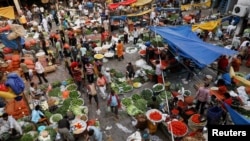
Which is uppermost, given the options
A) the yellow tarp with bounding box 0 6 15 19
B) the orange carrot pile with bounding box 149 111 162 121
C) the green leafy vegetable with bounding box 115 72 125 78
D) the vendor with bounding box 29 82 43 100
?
the yellow tarp with bounding box 0 6 15 19

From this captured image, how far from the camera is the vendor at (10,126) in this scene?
28.8ft

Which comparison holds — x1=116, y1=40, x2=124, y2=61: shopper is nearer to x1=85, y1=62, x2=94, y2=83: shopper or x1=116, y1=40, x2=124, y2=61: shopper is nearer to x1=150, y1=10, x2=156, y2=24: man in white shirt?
x1=85, y1=62, x2=94, y2=83: shopper

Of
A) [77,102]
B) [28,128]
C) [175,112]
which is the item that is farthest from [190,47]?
[28,128]

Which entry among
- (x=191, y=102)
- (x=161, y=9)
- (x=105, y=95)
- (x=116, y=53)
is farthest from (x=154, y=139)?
(x=161, y=9)

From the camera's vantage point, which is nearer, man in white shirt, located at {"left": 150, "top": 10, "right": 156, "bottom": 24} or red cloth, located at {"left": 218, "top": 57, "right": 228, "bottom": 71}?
red cloth, located at {"left": 218, "top": 57, "right": 228, "bottom": 71}

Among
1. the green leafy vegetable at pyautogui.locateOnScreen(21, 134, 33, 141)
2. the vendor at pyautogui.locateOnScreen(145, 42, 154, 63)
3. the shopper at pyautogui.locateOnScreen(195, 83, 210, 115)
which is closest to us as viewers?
the green leafy vegetable at pyautogui.locateOnScreen(21, 134, 33, 141)

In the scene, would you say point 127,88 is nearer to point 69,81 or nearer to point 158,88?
point 158,88

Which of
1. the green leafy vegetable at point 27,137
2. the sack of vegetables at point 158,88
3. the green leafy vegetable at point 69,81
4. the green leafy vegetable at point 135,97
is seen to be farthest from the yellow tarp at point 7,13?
the sack of vegetables at point 158,88

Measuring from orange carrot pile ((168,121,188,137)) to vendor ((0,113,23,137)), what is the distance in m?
6.01

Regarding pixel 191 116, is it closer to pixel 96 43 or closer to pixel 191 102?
pixel 191 102

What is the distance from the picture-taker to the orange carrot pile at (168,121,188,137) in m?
8.29

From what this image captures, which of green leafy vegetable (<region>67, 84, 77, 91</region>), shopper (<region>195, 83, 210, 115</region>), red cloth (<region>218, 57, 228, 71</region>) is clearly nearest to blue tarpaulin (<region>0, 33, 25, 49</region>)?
green leafy vegetable (<region>67, 84, 77, 91</region>)

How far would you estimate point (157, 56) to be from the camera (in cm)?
1332

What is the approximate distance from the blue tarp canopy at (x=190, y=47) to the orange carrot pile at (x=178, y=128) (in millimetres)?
3298
